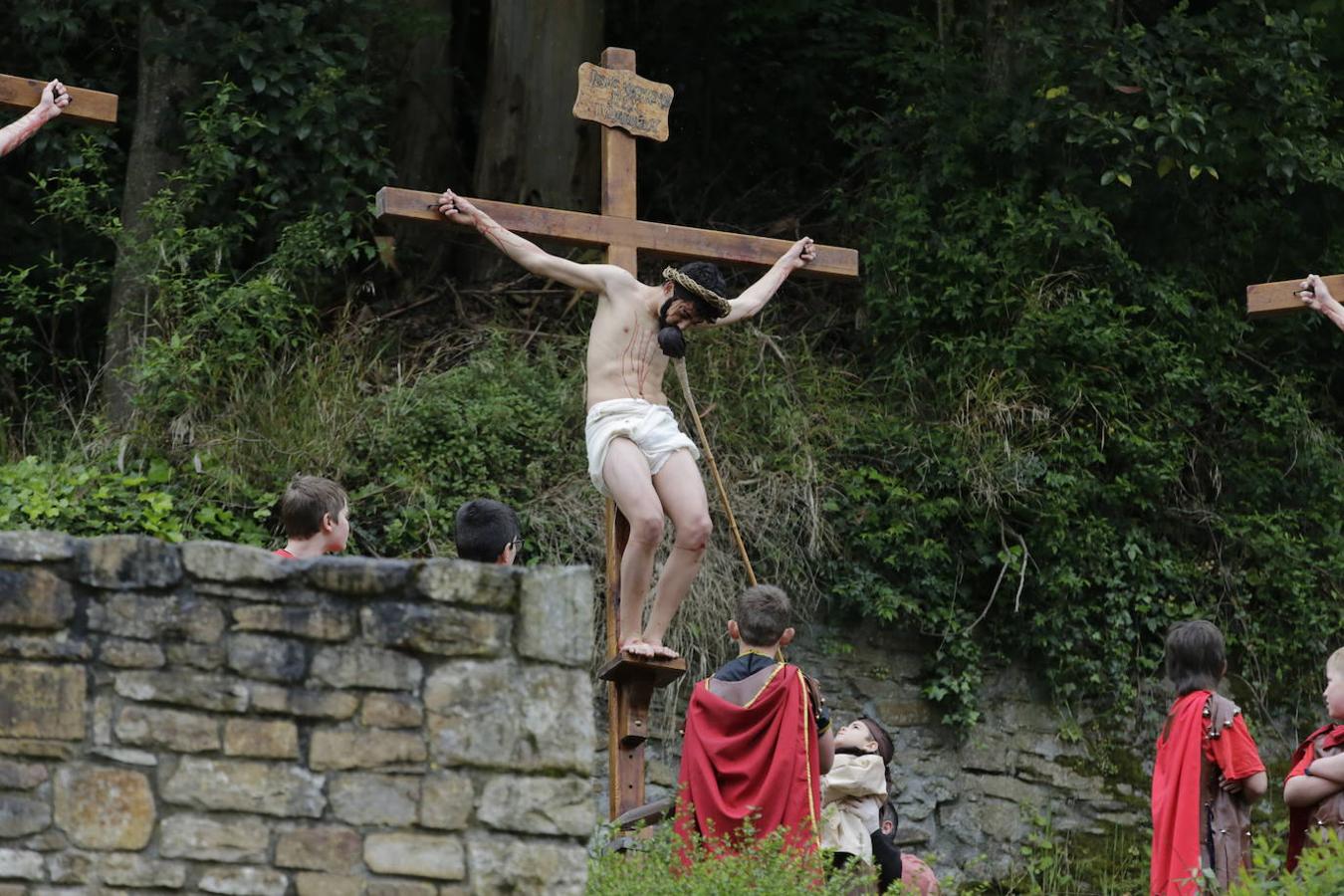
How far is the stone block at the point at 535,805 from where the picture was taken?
4023 mm

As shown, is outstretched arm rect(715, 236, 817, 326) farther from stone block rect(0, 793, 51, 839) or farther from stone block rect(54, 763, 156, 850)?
stone block rect(0, 793, 51, 839)

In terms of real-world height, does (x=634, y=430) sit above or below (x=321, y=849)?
above

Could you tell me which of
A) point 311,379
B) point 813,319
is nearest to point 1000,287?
point 813,319

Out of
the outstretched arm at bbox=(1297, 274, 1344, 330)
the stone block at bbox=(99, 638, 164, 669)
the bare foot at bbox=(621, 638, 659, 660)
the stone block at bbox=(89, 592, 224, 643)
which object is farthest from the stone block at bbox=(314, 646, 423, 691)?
the outstretched arm at bbox=(1297, 274, 1344, 330)

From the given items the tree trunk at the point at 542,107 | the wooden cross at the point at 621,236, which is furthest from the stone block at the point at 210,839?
the tree trunk at the point at 542,107

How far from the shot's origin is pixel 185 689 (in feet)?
13.2

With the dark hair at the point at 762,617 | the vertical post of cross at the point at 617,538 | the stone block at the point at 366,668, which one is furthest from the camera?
the vertical post of cross at the point at 617,538

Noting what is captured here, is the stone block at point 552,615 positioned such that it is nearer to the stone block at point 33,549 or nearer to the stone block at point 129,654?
the stone block at point 129,654

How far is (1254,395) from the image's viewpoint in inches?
366

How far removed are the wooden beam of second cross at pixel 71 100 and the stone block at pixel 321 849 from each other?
3381 mm

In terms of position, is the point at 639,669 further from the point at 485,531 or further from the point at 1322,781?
the point at 1322,781

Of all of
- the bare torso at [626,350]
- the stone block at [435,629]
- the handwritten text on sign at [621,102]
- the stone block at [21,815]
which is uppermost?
the handwritten text on sign at [621,102]

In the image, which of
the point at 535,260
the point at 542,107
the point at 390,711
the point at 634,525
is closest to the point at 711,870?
the point at 390,711

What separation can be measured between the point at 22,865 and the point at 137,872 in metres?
0.24
